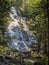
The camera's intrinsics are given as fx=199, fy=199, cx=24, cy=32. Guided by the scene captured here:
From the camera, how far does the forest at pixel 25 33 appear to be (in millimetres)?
18547

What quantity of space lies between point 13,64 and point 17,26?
17.6 m

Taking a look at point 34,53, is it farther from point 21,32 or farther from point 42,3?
point 42,3

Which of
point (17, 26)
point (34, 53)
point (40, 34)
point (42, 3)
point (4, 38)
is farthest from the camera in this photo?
point (17, 26)

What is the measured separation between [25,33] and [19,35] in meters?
1.69

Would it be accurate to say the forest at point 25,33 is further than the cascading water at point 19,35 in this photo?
No

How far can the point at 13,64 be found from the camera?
17906mm

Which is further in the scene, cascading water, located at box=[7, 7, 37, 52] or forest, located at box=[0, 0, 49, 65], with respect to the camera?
cascading water, located at box=[7, 7, 37, 52]

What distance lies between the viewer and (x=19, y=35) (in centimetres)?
3194

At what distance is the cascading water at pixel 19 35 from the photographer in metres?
28.9

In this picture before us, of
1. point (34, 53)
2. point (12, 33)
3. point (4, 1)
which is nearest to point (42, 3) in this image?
point (4, 1)

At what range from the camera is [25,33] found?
33281 millimetres

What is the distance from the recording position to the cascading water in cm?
2893

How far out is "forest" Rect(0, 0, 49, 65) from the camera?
18.5 metres

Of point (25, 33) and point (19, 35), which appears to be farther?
point (25, 33)
